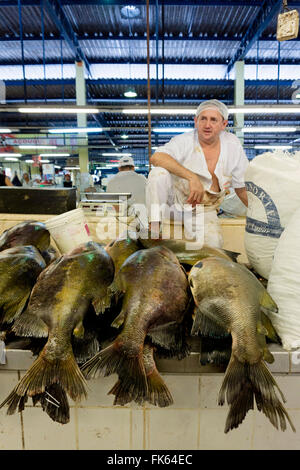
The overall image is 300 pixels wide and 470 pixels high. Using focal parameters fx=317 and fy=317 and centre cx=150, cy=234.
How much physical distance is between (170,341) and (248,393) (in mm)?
319

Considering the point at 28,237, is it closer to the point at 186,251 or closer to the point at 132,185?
the point at 186,251

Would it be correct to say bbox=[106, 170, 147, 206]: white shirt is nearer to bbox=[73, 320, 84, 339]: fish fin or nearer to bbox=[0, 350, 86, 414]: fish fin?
bbox=[73, 320, 84, 339]: fish fin

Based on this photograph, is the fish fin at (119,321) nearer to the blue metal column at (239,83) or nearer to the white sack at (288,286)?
the white sack at (288,286)

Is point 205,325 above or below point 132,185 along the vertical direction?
below

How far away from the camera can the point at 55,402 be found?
37.5 inches

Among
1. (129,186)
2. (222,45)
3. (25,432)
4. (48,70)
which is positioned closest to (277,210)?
(25,432)

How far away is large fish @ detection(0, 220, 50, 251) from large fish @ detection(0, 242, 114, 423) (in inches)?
19.2

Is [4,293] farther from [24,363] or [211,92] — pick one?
[211,92]

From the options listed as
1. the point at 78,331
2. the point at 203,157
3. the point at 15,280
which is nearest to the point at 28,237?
the point at 15,280

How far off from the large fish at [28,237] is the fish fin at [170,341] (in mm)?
950

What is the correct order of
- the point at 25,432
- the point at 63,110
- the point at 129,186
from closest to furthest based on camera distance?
the point at 25,432 → the point at 129,186 → the point at 63,110

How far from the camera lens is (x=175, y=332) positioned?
1181 millimetres

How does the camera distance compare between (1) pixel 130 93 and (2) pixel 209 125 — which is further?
(1) pixel 130 93
